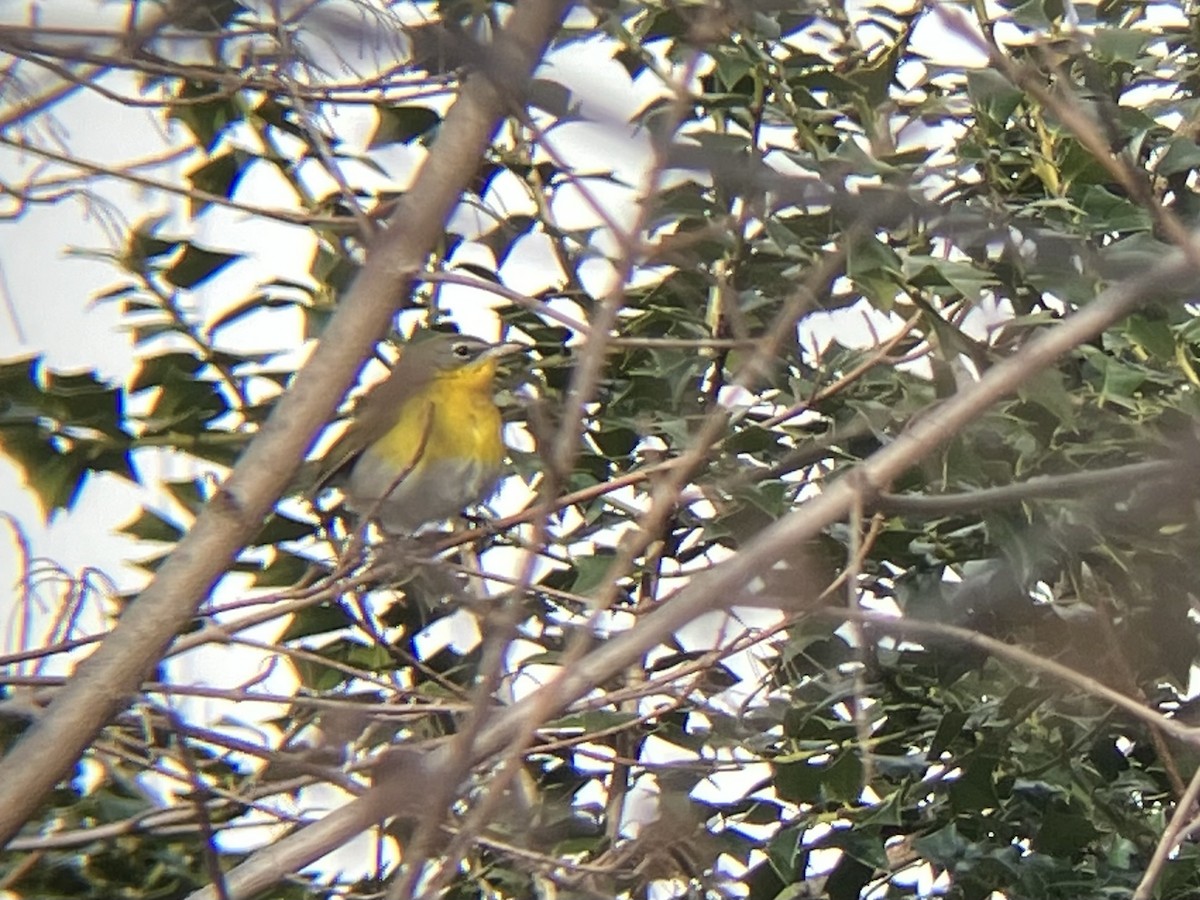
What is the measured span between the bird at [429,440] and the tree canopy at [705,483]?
263 millimetres

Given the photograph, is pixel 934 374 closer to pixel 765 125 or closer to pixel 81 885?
pixel 765 125

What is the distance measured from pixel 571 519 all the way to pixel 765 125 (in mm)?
527

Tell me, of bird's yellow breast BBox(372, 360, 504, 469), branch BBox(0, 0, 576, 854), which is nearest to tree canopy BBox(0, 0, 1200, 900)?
branch BBox(0, 0, 576, 854)

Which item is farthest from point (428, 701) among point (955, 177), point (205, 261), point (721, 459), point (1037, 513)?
point (955, 177)

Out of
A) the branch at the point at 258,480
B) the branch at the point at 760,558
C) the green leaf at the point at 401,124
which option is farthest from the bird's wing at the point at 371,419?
the branch at the point at 760,558

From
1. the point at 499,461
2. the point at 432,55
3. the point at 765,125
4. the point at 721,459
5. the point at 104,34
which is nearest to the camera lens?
the point at 104,34

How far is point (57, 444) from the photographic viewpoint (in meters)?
1.60

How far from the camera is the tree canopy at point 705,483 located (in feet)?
3.97

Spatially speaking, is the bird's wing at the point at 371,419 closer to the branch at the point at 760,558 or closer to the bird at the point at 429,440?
the bird at the point at 429,440

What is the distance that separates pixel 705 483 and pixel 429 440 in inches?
36.8

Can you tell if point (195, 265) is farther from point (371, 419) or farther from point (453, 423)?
point (453, 423)

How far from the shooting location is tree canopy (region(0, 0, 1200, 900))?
3.97 ft

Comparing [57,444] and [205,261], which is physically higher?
[205,261]

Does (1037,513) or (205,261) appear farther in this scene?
(205,261)
